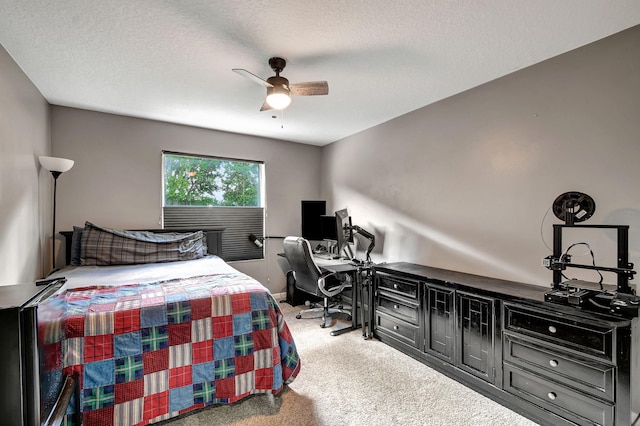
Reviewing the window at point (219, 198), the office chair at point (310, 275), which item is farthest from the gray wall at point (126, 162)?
the office chair at point (310, 275)

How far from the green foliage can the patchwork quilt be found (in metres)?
2.06

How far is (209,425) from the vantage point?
6.15 feet

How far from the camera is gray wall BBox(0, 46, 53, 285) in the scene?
2.19 metres

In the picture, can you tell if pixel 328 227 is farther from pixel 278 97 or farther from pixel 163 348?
pixel 163 348

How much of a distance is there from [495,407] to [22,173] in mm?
4166

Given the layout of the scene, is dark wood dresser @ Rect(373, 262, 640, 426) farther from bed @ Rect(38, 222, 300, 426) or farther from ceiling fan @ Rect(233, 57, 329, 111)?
ceiling fan @ Rect(233, 57, 329, 111)

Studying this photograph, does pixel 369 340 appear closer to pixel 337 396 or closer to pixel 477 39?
pixel 337 396

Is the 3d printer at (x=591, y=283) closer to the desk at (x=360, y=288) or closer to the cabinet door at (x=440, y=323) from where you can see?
the cabinet door at (x=440, y=323)

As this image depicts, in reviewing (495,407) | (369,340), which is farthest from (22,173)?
(495,407)

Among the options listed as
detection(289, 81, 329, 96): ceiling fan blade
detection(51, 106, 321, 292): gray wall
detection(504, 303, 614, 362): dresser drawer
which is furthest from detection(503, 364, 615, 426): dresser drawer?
detection(51, 106, 321, 292): gray wall

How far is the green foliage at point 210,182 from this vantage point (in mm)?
4031

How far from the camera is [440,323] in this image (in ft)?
8.34

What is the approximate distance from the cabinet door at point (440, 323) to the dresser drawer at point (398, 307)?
0.15m

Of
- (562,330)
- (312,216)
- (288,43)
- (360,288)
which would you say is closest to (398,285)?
(360,288)
